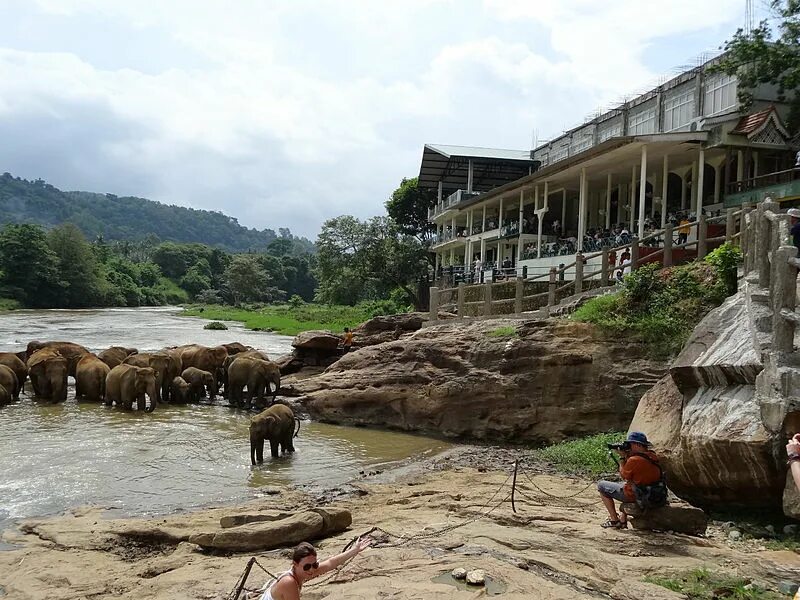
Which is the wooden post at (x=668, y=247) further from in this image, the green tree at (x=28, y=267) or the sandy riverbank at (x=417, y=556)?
the green tree at (x=28, y=267)

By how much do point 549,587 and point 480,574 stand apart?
590 mm

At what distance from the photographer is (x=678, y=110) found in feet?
92.7

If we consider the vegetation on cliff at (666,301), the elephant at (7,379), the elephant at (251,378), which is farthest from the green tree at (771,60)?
the elephant at (7,379)

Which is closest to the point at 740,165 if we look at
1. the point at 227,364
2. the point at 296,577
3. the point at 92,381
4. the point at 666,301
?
the point at 666,301

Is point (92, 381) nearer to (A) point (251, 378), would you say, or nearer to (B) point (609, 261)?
(A) point (251, 378)

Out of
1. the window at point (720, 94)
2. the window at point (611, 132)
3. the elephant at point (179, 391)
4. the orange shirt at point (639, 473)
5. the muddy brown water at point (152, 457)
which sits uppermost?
the window at point (611, 132)

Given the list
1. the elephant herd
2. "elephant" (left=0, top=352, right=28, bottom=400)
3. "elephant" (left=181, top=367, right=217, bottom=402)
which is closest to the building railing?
the elephant herd

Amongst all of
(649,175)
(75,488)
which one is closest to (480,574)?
(75,488)

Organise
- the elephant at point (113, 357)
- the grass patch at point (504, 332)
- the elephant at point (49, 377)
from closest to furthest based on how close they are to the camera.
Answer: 1. the grass patch at point (504, 332)
2. the elephant at point (49, 377)
3. the elephant at point (113, 357)

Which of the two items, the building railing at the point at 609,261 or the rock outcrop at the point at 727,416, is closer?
the rock outcrop at the point at 727,416

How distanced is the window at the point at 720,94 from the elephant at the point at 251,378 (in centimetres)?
1942

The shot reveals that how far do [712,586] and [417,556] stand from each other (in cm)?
265

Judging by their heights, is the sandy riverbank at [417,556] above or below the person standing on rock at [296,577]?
below

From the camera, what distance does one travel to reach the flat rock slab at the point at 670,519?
7258 millimetres
